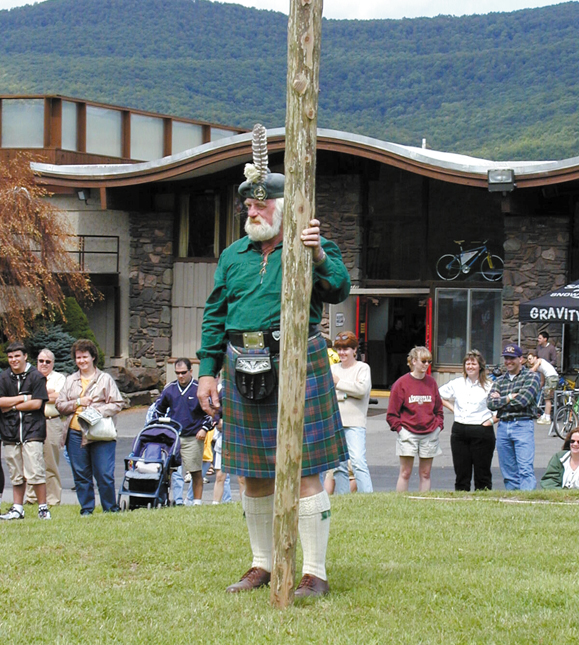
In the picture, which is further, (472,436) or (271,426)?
(472,436)

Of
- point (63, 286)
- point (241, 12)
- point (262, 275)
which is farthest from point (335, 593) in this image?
point (241, 12)

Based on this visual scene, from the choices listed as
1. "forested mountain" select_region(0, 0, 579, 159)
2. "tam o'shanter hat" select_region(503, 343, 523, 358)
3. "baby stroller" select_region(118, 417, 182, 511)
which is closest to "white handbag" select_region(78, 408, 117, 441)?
"baby stroller" select_region(118, 417, 182, 511)

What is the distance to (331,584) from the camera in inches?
223

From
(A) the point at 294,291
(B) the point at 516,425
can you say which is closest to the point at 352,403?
(B) the point at 516,425

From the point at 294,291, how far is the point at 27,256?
21.1 metres

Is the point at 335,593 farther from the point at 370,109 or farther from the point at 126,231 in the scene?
the point at 370,109

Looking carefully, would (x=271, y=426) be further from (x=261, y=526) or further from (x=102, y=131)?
(x=102, y=131)

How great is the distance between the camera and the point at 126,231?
29.3 m

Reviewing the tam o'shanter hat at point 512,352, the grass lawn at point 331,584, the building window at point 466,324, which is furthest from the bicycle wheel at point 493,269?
the grass lawn at point 331,584

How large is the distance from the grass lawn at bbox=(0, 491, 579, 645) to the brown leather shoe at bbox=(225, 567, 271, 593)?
10 centimetres

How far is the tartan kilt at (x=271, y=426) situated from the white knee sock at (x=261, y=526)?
0.66 feet

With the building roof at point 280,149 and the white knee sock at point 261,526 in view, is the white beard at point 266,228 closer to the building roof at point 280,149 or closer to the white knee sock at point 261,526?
the white knee sock at point 261,526

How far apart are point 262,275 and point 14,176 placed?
21.1 meters

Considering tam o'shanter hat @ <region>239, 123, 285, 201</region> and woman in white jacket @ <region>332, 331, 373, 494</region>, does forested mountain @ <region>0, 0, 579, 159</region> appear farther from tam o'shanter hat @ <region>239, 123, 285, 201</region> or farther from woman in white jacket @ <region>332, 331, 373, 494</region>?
tam o'shanter hat @ <region>239, 123, 285, 201</region>
